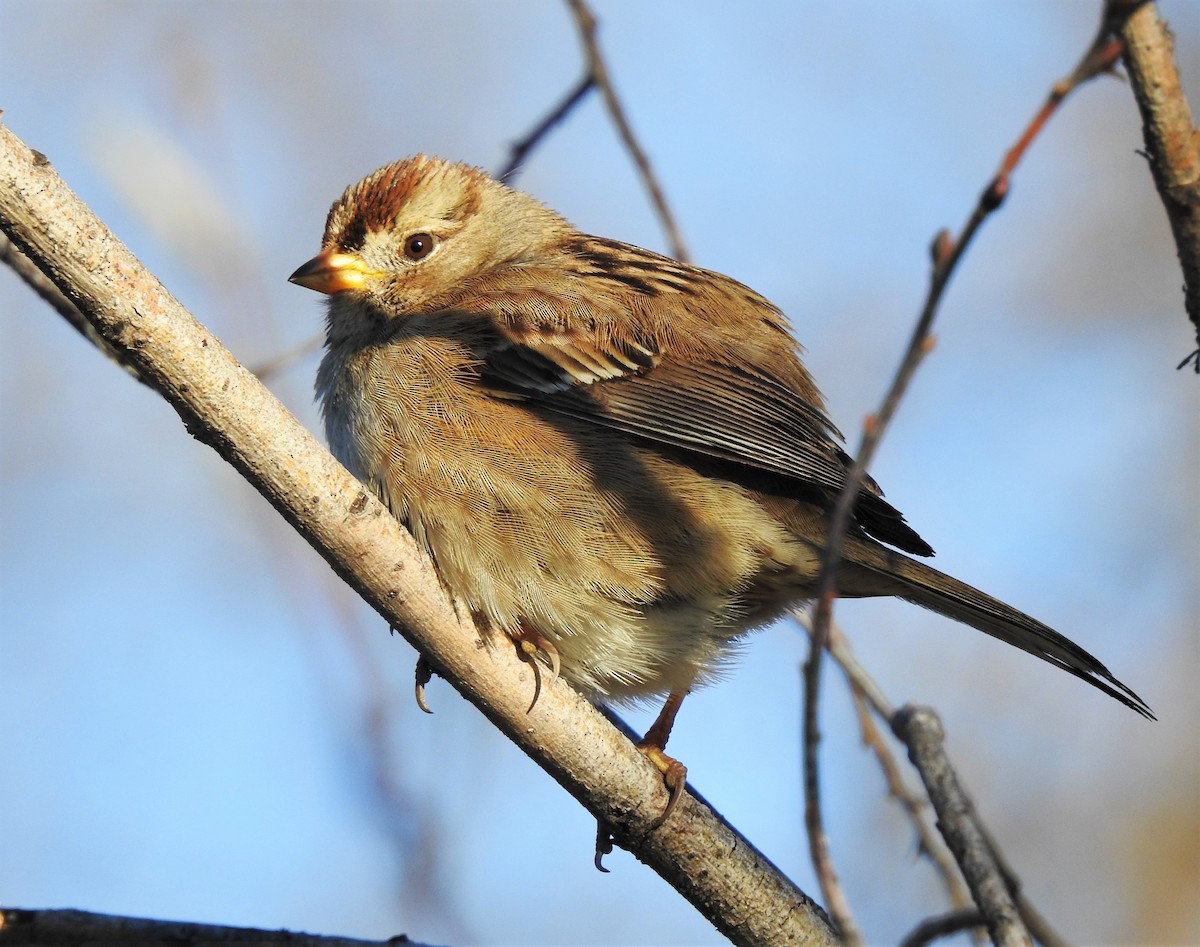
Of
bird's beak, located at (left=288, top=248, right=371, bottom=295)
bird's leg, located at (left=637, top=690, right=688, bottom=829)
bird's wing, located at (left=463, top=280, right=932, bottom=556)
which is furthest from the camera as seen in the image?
bird's beak, located at (left=288, top=248, right=371, bottom=295)

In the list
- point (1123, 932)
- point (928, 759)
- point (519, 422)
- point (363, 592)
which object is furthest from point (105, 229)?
point (1123, 932)

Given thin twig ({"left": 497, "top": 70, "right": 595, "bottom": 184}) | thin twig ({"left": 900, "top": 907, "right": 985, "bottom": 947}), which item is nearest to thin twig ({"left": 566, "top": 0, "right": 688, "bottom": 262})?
thin twig ({"left": 497, "top": 70, "right": 595, "bottom": 184})

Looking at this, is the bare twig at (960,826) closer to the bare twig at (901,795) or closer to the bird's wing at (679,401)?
the bare twig at (901,795)

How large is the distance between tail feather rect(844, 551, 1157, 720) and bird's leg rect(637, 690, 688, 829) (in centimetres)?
76

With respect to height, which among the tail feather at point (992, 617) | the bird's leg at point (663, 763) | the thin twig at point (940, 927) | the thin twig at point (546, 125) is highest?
the thin twig at point (546, 125)

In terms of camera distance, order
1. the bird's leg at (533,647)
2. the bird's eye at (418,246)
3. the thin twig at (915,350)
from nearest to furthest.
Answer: the thin twig at (915,350)
the bird's leg at (533,647)
the bird's eye at (418,246)

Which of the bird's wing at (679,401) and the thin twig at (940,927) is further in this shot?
the bird's wing at (679,401)

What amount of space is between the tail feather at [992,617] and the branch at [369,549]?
2.89ft

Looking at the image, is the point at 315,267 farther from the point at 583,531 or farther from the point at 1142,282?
the point at 1142,282

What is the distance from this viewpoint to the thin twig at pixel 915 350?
77.8 inches

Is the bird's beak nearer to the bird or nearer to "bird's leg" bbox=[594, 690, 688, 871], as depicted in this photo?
the bird

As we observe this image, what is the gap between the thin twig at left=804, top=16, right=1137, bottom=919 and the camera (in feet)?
6.48

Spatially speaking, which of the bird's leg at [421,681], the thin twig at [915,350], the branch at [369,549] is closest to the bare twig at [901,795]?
the branch at [369,549]

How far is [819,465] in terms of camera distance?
4055mm
